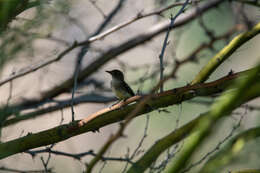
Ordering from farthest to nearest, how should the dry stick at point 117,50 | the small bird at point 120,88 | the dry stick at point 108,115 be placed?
the dry stick at point 117,50 < the small bird at point 120,88 < the dry stick at point 108,115

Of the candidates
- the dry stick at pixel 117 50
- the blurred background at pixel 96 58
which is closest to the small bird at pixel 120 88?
the blurred background at pixel 96 58

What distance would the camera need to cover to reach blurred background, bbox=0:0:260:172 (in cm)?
269

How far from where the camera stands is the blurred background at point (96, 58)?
269 centimetres

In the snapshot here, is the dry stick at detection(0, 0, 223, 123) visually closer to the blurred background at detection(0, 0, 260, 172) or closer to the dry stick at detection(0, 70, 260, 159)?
the blurred background at detection(0, 0, 260, 172)

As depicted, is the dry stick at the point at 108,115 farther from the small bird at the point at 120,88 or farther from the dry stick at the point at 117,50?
the dry stick at the point at 117,50

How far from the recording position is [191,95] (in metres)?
2.55

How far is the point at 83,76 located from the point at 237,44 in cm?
255

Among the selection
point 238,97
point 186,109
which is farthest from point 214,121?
point 186,109

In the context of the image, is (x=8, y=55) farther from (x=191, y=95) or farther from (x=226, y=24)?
(x=226, y=24)

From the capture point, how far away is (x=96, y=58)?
4.99 metres

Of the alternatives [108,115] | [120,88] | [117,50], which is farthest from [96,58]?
[108,115]

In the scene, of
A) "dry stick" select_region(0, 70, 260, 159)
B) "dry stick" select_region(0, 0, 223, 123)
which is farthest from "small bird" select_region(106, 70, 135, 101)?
"dry stick" select_region(0, 70, 260, 159)

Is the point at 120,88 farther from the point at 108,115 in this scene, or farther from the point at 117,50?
the point at 108,115

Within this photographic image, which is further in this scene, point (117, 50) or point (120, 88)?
point (117, 50)
